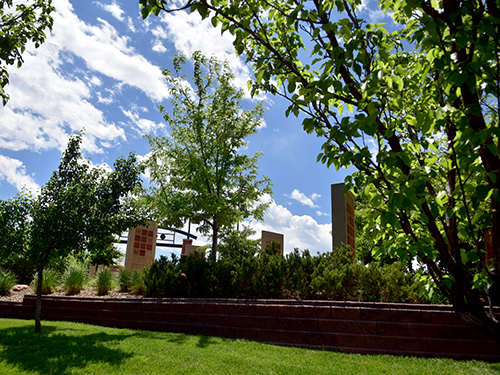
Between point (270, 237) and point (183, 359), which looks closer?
point (183, 359)

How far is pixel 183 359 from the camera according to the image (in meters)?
5.89

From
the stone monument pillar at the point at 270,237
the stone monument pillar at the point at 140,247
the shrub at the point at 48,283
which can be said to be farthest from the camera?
the stone monument pillar at the point at 140,247

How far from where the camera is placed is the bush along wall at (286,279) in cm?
777

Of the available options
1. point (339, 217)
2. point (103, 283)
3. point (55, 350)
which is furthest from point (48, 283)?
point (339, 217)

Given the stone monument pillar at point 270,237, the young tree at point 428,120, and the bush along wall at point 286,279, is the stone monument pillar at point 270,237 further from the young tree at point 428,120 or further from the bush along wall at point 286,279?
the young tree at point 428,120

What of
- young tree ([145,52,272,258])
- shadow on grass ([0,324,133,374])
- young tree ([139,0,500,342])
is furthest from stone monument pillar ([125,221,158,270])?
young tree ([139,0,500,342])

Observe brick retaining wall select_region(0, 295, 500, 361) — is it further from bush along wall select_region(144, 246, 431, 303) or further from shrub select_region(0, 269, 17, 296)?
shrub select_region(0, 269, 17, 296)

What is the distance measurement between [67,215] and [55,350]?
3439 mm

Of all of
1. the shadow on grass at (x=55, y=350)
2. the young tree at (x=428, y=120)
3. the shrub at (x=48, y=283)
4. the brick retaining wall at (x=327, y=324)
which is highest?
the young tree at (x=428, y=120)

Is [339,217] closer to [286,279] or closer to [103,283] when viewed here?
[286,279]

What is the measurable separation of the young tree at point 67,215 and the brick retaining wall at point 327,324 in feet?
7.85

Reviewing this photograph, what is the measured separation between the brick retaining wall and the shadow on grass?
5.03 feet

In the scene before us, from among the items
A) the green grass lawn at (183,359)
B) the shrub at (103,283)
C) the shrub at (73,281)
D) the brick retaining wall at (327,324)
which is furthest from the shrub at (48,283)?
the green grass lawn at (183,359)

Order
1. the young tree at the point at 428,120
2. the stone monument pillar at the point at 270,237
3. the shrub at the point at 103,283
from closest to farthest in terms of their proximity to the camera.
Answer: the young tree at the point at 428,120, the shrub at the point at 103,283, the stone monument pillar at the point at 270,237
